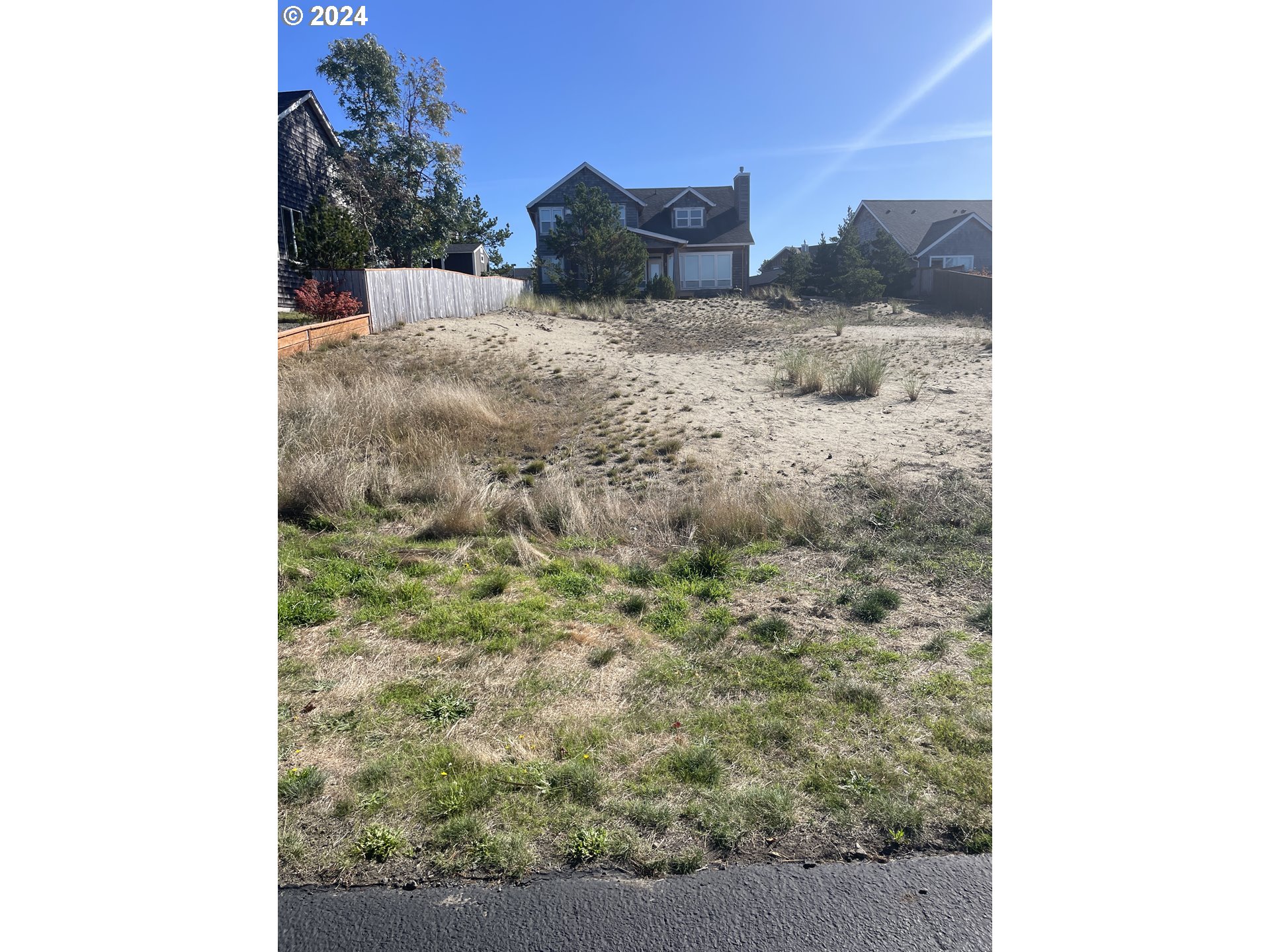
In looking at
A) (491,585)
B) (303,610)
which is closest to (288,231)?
(303,610)

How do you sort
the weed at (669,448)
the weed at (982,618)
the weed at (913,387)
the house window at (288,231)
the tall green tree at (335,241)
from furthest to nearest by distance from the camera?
the house window at (288,231), the tall green tree at (335,241), the weed at (913,387), the weed at (669,448), the weed at (982,618)

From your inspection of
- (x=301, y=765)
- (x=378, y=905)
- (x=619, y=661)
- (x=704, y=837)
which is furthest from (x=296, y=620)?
(x=704, y=837)

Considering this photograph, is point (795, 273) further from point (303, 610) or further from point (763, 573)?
point (303, 610)

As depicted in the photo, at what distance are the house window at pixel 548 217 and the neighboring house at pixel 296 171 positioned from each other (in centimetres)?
1034

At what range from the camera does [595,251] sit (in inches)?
211

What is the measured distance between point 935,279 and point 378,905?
5.56 m

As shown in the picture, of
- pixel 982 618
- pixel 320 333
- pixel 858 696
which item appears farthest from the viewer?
pixel 320 333

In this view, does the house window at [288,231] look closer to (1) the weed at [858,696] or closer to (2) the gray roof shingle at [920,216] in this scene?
(2) the gray roof shingle at [920,216]

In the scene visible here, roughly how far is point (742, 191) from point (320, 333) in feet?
26.2

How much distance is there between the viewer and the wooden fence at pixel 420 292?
11.9 m

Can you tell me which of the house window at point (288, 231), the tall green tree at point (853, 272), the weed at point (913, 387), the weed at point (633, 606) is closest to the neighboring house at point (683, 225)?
the tall green tree at point (853, 272)

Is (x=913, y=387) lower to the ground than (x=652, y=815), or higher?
higher

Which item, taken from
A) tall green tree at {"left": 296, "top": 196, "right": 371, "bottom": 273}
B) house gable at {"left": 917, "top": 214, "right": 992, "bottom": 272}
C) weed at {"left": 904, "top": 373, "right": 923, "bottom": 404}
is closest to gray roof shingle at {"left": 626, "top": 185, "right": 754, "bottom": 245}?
house gable at {"left": 917, "top": 214, "right": 992, "bottom": 272}

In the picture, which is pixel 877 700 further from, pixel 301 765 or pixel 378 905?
pixel 301 765
